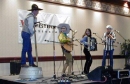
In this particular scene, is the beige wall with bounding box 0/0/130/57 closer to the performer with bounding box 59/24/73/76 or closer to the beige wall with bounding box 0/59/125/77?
the beige wall with bounding box 0/59/125/77

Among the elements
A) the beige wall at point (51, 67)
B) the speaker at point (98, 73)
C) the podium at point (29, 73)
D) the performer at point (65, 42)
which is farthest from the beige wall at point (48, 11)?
the speaker at point (98, 73)

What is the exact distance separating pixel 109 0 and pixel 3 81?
270 inches

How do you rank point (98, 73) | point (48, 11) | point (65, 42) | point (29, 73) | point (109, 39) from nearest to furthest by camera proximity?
point (98, 73) < point (29, 73) < point (65, 42) < point (109, 39) < point (48, 11)

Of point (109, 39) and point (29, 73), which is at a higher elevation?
point (109, 39)

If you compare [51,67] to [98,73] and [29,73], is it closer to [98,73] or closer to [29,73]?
[29,73]

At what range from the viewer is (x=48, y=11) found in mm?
9469

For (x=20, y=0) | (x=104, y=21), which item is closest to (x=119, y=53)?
(x=104, y=21)

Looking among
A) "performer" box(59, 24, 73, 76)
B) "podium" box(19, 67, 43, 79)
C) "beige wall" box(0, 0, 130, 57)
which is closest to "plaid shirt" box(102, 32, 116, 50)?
"performer" box(59, 24, 73, 76)

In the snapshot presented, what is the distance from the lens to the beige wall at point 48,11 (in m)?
8.34

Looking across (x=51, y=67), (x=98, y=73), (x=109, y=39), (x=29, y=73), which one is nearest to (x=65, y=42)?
(x=29, y=73)

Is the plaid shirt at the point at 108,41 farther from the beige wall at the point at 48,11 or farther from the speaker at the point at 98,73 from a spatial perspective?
the speaker at the point at 98,73

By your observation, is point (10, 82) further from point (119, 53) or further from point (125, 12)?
point (125, 12)

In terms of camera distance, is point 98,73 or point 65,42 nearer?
point 98,73

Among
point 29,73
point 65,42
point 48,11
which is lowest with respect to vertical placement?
point 29,73
